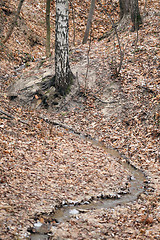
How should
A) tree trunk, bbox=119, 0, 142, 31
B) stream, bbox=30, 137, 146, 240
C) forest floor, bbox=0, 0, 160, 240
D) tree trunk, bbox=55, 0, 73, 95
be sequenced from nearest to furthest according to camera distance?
stream, bbox=30, 137, 146, 240, forest floor, bbox=0, 0, 160, 240, tree trunk, bbox=55, 0, 73, 95, tree trunk, bbox=119, 0, 142, 31

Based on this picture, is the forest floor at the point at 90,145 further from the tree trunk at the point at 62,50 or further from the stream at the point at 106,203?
the tree trunk at the point at 62,50

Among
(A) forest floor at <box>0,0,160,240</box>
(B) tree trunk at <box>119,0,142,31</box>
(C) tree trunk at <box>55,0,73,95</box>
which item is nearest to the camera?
(A) forest floor at <box>0,0,160,240</box>

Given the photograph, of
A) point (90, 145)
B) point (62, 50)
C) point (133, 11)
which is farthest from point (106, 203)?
point (133, 11)

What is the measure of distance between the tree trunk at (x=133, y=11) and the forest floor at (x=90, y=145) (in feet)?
1.31

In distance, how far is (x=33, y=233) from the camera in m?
3.72

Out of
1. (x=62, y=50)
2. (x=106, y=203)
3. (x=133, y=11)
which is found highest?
(x=133, y=11)

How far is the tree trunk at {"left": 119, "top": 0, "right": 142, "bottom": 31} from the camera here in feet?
40.7

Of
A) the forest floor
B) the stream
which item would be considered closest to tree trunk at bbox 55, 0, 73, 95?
the forest floor

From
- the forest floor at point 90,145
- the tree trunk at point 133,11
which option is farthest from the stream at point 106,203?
the tree trunk at point 133,11

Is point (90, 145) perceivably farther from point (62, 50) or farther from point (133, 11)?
point (133, 11)

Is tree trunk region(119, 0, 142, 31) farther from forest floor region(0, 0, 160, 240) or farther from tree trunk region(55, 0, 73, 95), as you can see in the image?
tree trunk region(55, 0, 73, 95)

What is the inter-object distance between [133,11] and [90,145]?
8065mm

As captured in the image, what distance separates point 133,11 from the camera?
1262 centimetres

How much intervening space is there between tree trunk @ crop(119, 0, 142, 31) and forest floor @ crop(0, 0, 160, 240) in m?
0.40
